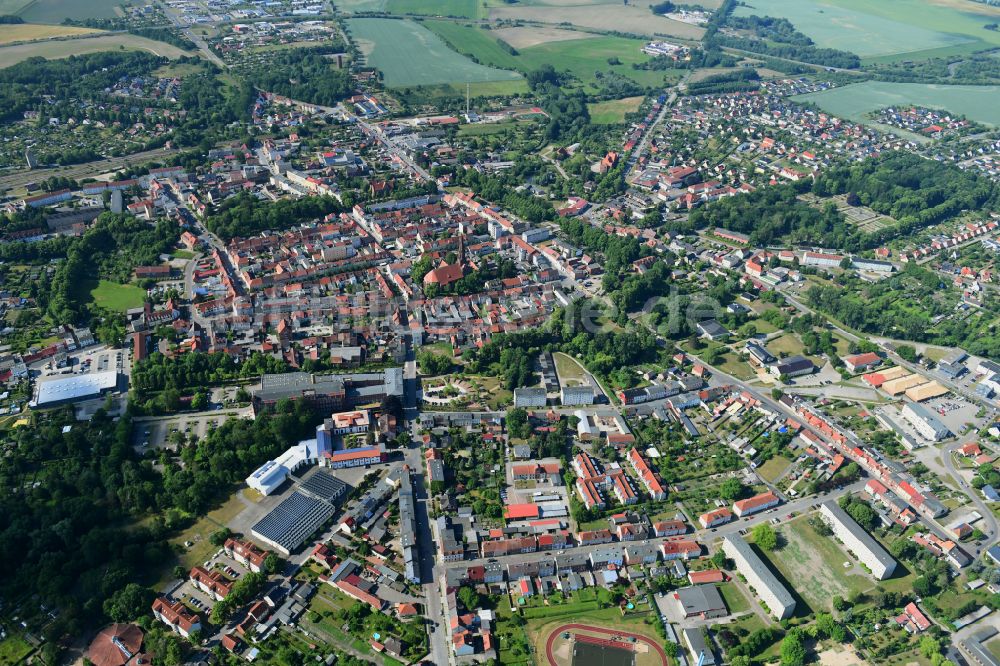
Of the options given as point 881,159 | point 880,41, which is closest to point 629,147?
point 881,159

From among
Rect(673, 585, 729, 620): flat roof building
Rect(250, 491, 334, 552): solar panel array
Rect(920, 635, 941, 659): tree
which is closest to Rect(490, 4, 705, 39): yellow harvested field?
Rect(250, 491, 334, 552): solar panel array

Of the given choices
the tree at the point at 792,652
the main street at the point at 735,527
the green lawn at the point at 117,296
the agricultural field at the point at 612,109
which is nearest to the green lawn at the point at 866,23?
the agricultural field at the point at 612,109

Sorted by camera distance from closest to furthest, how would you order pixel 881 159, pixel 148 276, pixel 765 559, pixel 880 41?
pixel 765 559
pixel 148 276
pixel 881 159
pixel 880 41

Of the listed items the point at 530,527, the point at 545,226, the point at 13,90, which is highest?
the point at 13,90

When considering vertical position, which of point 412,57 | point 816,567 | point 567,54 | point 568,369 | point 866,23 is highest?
point 866,23

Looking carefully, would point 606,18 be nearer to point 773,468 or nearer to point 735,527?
point 773,468

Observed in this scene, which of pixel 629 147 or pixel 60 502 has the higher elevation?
pixel 629 147

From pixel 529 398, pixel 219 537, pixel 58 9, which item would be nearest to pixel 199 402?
pixel 219 537

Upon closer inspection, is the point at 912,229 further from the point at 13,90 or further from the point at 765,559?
the point at 13,90
